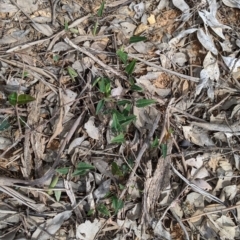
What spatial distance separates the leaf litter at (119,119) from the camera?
157 cm

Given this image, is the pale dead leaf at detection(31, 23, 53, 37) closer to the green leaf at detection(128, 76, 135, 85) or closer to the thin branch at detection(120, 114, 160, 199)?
the green leaf at detection(128, 76, 135, 85)

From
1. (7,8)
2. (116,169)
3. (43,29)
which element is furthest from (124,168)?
(7,8)

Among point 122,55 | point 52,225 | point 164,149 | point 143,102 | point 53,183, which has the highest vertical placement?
point 122,55

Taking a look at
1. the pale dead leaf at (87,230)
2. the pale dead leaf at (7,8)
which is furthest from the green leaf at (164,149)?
the pale dead leaf at (7,8)

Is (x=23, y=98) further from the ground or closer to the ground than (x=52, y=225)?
further from the ground

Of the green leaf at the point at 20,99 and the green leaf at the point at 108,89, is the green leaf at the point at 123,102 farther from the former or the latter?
the green leaf at the point at 20,99

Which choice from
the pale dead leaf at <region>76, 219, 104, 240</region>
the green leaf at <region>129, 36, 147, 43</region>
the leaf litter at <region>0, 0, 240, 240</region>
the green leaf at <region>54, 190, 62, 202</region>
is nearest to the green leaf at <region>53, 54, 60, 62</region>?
the leaf litter at <region>0, 0, 240, 240</region>

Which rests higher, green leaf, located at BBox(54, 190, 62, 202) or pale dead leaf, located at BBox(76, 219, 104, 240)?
green leaf, located at BBox(54, 190, 62, 202)

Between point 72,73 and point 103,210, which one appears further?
point 72,73

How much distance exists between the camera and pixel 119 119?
158 cm

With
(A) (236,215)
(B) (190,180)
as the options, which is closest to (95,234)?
(B) (190,180)

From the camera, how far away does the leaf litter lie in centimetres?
157

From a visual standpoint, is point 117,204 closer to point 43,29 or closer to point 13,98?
point 13,98

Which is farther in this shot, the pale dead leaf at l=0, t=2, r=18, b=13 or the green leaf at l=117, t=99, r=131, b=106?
the pale dead leaf at l=0, t=2, r=18, b=13
